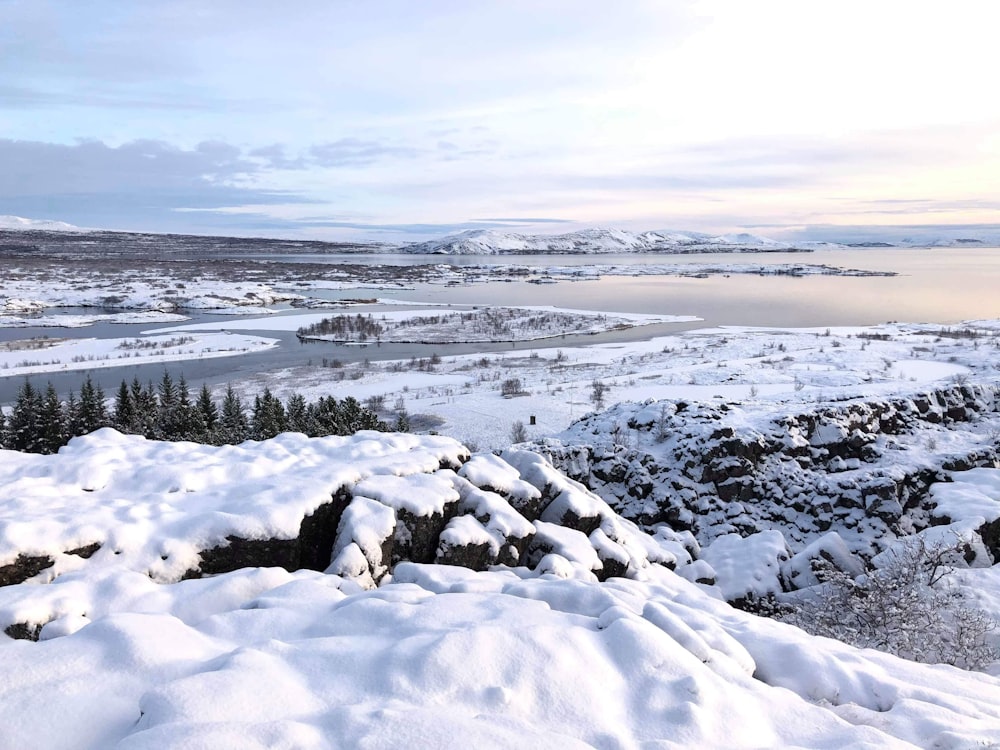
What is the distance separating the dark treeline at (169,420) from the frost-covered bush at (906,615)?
15.4 m

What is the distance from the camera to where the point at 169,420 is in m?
26.3

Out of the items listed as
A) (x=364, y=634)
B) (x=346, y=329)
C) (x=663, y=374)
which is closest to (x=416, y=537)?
(x=364, y=634)

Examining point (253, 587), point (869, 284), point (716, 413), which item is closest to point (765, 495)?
point (716, 413)

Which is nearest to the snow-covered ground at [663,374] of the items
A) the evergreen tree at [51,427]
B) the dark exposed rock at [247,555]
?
the evergreen tree at [51,427]

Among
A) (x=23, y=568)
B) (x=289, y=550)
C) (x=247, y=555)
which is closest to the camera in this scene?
(x=23, y=568)

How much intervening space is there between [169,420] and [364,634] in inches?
959

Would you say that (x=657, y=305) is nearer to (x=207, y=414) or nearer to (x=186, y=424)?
(x=207, y=414)

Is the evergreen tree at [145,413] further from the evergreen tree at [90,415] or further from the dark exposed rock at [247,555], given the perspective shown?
the dark exposed rock at [247,555]

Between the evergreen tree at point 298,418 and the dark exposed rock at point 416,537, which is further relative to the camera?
the evergreen tree at point 298,418

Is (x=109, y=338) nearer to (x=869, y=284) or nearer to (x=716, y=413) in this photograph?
(x=716, y=413)

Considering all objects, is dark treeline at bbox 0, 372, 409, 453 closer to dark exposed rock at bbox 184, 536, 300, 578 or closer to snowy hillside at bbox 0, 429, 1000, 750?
snowy hillside at bbox 0, 429, 1000, 750

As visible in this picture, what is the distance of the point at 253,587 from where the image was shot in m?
7.15

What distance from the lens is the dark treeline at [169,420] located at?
2412cm

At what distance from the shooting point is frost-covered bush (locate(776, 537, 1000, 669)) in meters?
9.20
